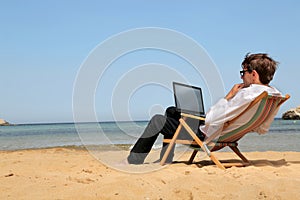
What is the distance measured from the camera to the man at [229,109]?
404 centimetres

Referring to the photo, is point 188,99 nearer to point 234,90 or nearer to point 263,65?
point 234,90

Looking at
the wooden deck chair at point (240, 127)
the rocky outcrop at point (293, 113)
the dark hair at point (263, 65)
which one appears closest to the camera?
the wooden deck chair at point (240, 127)

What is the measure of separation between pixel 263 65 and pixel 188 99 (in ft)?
3.47

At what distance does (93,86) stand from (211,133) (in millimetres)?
2045

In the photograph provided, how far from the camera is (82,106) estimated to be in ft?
17.4

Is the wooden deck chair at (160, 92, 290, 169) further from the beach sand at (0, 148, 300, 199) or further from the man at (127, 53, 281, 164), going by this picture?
the beach sand at (0, 148, 300, 199)

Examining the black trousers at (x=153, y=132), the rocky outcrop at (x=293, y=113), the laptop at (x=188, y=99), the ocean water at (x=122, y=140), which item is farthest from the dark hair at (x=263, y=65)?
the rocky outcrop at (x=293, y=113)

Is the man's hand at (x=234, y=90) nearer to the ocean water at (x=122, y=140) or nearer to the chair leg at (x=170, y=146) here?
the chair leg at (x=170, y=146)

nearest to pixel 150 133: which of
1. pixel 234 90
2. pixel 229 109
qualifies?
pixel 229 109

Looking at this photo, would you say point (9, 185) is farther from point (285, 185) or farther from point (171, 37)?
point (171, 37)

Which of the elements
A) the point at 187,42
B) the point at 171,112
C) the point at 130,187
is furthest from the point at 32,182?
the point at 187,42

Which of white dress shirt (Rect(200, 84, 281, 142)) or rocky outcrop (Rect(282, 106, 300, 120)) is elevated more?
white dress shirt (Rect(200, 84, 281, 142))

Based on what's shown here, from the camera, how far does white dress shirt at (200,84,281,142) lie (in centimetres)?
399

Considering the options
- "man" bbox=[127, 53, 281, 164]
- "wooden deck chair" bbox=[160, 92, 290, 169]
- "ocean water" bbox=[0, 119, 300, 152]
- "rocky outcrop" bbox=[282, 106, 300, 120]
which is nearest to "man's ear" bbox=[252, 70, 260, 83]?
"man" bbox=[127, 53, 281, 164]
